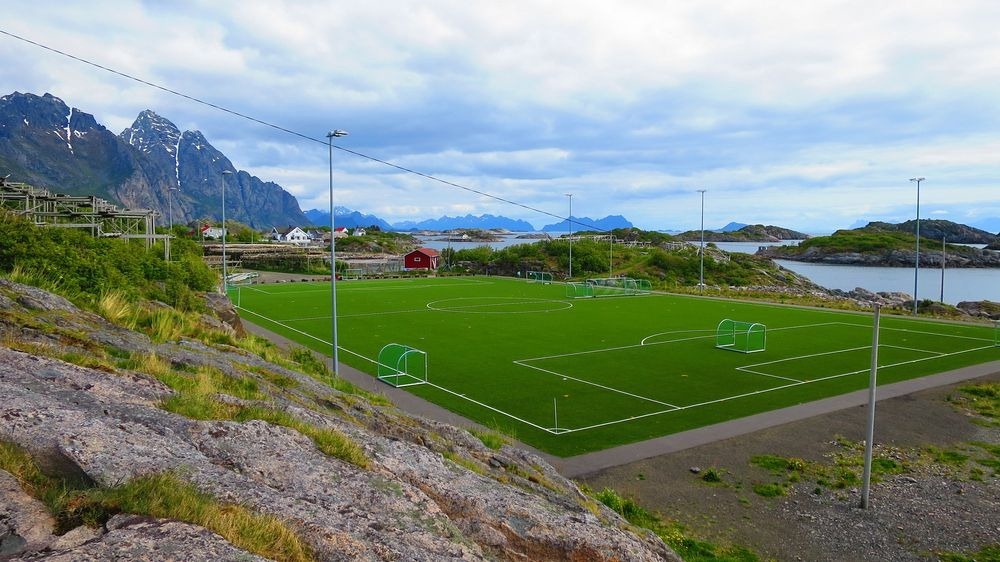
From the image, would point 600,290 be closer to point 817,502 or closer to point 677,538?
point 817,502

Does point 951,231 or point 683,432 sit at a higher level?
point 951,231

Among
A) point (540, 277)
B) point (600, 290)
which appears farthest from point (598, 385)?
point (540, 277)

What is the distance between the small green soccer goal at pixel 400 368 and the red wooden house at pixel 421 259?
60.0 meters

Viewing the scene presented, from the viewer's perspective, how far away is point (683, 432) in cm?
1661

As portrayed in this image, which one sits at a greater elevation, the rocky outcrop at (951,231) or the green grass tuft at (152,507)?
the rocky outcrop at (951,231)

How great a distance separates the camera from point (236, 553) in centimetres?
353

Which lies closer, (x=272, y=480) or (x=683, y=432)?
(x=272, y=480)

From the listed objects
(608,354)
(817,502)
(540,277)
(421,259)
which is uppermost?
(421,259)

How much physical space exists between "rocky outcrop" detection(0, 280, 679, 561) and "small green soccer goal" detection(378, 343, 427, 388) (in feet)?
45.4

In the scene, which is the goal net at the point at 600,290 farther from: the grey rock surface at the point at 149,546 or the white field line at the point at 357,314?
the grey rock surface at the point at 149,546

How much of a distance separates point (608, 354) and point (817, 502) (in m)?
15.3

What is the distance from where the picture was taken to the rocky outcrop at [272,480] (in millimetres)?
3578

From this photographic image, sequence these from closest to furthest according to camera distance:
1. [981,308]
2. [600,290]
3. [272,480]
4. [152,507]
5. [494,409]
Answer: [152,507], [272,480], [494,409], [981,308], [600,290]

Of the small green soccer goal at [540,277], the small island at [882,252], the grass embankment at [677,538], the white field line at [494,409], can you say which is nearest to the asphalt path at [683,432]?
the white field line at [494,409]
